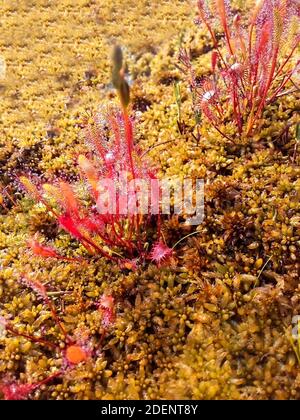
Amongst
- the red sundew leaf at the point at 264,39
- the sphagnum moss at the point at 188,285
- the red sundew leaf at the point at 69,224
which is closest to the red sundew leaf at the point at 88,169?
the red sundew leaf at the point at 69,224

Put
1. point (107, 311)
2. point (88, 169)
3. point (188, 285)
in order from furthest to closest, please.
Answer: point (188, 285), point (107, 311), point (88, 169)

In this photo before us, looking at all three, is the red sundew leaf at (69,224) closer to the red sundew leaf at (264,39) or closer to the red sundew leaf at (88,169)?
the red sundew leaf at (88,169)

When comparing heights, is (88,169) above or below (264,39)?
below

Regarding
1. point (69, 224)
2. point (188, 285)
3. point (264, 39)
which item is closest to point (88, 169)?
point (69, 224)

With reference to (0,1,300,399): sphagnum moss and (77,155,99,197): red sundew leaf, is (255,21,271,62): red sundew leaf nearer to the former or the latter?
(0,1,300,399): sphagnum moss

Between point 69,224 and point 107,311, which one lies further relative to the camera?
point 107,311

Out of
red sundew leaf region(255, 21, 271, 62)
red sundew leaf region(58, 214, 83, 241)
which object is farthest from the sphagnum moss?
red sundew leaf region(255, 21, 271, 62)

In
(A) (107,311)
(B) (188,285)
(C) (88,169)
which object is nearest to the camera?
(C) (88,169)

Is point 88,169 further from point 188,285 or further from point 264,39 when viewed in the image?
point 264,39

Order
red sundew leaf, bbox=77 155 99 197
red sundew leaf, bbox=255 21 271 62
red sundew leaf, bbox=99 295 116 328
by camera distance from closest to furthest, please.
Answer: red sundew leaf, bbox=77 155 99 197
red sundew leaf, bbox=99 295 116 328
red sundew leaf, bbox=255 21 271 62
